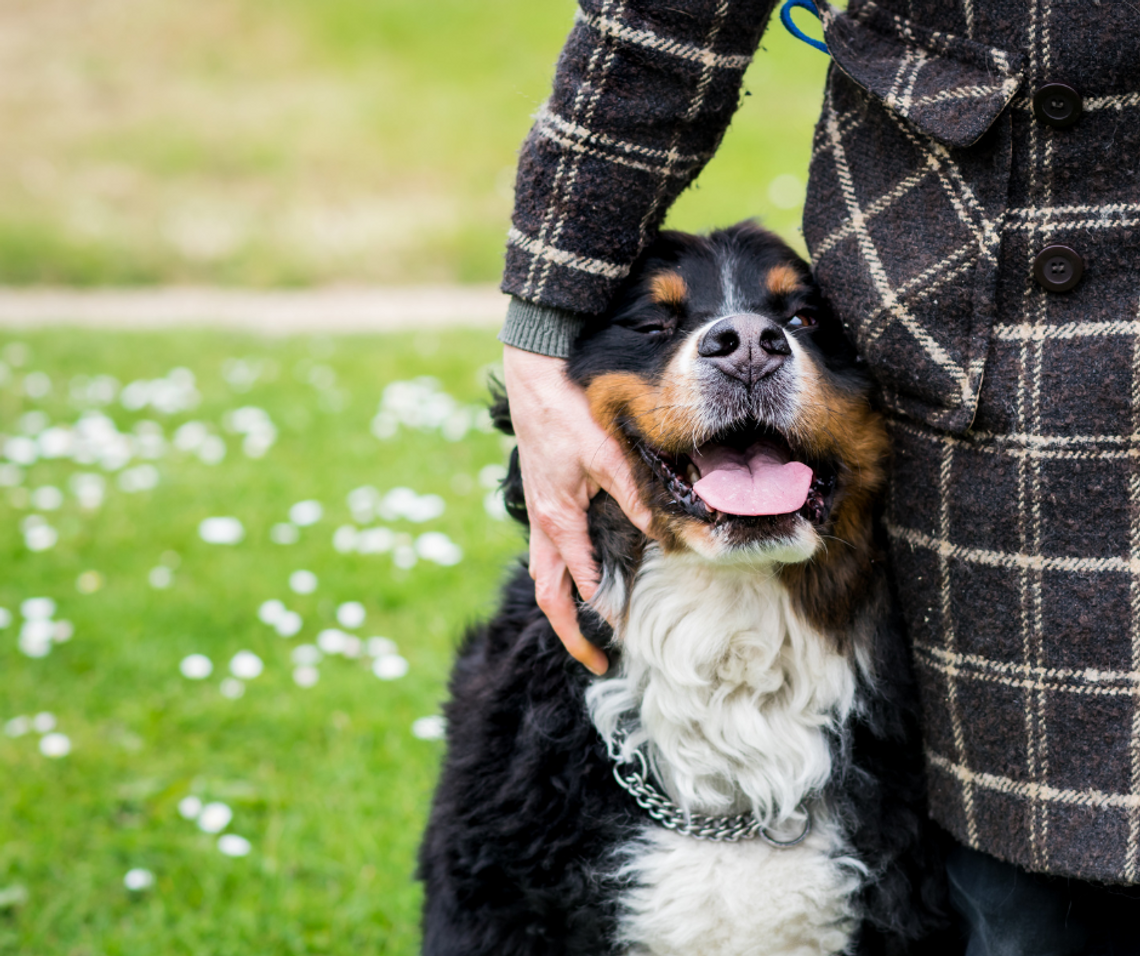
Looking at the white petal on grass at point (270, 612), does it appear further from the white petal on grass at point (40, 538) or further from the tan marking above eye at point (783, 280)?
the tan marking above eye at point (783, 280)

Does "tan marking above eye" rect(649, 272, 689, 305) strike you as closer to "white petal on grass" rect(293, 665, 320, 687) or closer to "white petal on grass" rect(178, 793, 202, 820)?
"white petal on grass" rect(178, 793, 202, 820)

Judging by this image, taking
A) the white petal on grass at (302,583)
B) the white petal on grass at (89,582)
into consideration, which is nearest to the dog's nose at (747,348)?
the white petal on grass at (302,583)

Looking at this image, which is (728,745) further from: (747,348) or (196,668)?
(196,668)

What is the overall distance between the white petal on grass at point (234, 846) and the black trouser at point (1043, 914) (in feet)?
6.42

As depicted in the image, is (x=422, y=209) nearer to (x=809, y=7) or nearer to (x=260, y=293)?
(x=260, y=293)

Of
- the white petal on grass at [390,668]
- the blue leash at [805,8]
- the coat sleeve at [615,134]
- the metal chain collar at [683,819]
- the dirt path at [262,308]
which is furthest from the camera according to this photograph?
the dirt path at [262,308]

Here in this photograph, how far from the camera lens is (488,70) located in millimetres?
18641

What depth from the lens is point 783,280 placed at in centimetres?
223

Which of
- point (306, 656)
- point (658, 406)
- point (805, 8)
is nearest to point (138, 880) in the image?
point (306, 656)

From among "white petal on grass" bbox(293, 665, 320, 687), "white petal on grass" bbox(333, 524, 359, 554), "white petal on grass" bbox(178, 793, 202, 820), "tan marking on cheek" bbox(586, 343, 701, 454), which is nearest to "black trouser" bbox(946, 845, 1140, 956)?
"tan marking on cheek" bbox(586, 343, 701, 454)

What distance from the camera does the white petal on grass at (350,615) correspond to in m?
4.61

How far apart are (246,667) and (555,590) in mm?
2430

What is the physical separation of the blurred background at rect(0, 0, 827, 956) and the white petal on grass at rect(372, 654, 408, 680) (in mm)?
19

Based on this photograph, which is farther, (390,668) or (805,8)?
(390,668)
